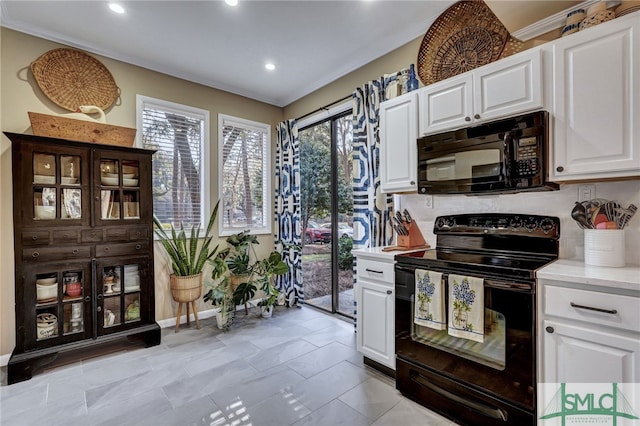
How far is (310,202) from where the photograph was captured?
4.00 metres

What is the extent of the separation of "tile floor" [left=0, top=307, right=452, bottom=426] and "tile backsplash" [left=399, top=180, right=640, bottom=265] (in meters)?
1.34

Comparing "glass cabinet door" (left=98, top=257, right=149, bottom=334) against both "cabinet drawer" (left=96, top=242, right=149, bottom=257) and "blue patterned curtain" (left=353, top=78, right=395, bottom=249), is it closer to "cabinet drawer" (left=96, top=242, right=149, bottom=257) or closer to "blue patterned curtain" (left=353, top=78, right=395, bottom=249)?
"cabinet drawer" (left=96, top=242, right=149, bottom=257)

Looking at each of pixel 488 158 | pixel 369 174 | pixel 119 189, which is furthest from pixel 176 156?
pixel 488 158

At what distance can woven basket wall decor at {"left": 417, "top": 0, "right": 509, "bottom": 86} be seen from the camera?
2047mm

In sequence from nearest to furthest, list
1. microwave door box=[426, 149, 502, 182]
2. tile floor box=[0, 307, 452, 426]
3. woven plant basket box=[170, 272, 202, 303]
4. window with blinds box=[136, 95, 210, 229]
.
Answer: tile floor box=[0, 307, 452, 426], microwave door box=[426, 149, 502, 182], woven plant basket box=[170, 272, 202, 303], window with blinds box=[136, 95, 210, 229]

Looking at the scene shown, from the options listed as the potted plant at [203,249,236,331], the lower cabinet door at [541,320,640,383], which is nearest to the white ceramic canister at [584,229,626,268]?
the lower cabinet door at [541,320,640,383]

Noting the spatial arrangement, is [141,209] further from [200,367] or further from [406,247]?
[406,247]

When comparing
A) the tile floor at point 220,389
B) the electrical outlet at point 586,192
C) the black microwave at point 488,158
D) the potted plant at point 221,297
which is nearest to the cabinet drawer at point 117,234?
the potted plant at point 221,297

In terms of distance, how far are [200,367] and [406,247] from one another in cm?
200

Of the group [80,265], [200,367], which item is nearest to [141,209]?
[80,265]

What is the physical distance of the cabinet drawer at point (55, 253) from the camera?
2.34m

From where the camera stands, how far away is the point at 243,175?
13.2 ft

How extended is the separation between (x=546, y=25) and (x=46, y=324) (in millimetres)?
4518

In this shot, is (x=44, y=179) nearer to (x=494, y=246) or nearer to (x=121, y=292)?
(x=121, y=292)
